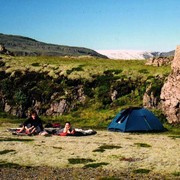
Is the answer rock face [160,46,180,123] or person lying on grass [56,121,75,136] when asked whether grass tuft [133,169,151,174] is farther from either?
rock face [160,46,180,123]

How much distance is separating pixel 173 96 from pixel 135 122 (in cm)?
897

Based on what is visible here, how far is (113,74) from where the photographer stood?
67.7m

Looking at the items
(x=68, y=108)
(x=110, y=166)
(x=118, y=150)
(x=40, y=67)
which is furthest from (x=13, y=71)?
(x=110, y=166)

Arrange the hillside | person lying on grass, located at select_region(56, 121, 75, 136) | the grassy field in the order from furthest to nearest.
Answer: the hillside → person lying on grass, located at select_region(56, 121, 75, 136) → the grassy field

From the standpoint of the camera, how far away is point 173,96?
4972 centimetres

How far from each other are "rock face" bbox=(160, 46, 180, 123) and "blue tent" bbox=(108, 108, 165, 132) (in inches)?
173

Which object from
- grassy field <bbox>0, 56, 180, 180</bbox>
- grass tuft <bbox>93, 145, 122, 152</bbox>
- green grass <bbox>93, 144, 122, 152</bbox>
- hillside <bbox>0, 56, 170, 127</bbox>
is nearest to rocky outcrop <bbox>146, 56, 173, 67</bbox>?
hillside <bbox>0, 56, 170, 127</bbox>

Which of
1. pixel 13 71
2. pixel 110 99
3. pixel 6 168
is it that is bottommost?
pixel 6 168

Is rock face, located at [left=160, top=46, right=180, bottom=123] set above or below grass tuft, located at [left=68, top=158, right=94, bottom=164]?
above

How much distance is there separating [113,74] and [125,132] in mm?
25873

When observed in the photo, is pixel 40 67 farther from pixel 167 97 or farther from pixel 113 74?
pixel 167 97

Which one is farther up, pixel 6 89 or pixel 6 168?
pixel 6 89

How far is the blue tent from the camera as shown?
4350 cm

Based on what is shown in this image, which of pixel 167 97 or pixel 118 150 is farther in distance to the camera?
pixel 167 97
